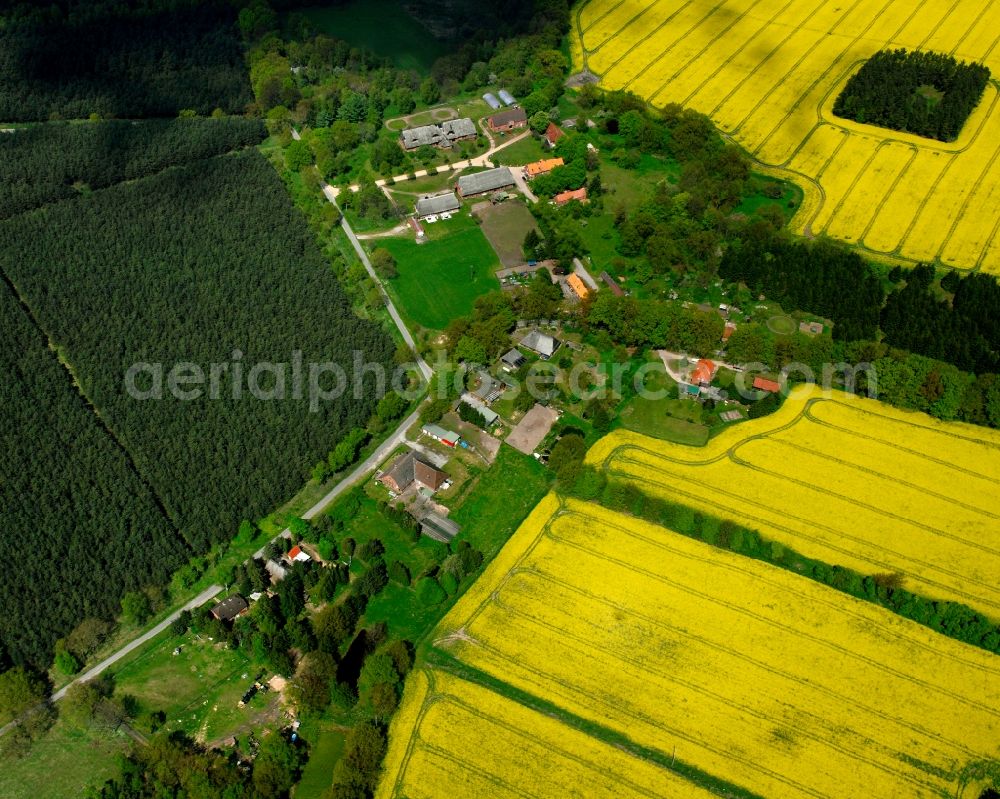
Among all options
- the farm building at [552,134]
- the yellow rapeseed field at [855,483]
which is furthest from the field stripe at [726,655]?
the farm building at [552,134]

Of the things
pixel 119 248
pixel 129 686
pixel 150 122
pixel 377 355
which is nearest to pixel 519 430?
pixel 377 355

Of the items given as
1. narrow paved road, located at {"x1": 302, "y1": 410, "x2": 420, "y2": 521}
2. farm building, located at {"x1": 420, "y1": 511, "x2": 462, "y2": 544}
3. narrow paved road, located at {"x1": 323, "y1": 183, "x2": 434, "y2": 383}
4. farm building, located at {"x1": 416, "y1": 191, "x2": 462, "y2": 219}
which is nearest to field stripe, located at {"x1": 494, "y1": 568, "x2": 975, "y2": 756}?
farm building, located at {"x1": 420, "y1": 511, "x2": 462, "y2": 544}

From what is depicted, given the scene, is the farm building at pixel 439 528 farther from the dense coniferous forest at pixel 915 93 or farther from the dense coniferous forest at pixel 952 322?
the dense coniferous forest at pixel 915 93

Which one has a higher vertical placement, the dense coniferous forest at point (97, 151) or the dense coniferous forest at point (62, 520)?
the dense coniferous forest at point (97, 151)

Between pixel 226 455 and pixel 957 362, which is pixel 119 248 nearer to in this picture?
pixel 226 455

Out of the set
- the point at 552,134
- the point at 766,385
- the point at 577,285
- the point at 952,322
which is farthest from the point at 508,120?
the point at 952,322

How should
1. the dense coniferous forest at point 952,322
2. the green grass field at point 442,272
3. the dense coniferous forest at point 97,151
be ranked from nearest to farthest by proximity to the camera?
the dense coniferous forest at point 952,322 < the green grass field at point 442,272 < the dense coniferous forest at point 97,151

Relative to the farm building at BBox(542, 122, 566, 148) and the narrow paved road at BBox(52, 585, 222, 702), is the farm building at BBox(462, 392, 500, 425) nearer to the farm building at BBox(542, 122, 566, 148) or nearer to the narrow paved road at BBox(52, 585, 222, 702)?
the narrow paved road at BBox(52, 585, 222, 702)

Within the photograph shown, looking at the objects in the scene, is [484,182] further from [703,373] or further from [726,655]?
[726,655]
